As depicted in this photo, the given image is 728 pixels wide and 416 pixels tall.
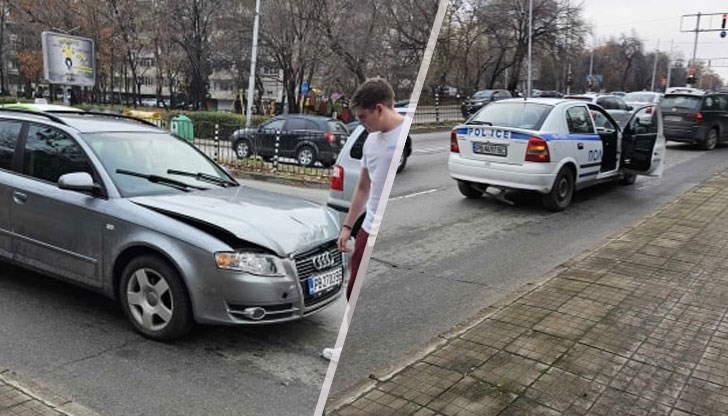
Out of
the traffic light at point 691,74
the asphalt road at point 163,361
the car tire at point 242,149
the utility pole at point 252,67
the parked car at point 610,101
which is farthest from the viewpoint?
the car tire at point 242,149

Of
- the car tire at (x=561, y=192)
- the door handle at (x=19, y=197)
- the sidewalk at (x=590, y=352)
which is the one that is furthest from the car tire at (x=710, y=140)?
the door handle at (x=19, y=197)

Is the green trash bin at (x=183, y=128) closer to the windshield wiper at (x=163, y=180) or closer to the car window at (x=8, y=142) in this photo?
the windshield wiper at (x=163, y=180)

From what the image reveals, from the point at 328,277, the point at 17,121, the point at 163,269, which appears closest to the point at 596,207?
the point at 328,277

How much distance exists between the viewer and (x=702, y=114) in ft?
9.27

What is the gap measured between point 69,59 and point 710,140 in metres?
23.0

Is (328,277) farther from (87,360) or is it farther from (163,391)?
(87,360)

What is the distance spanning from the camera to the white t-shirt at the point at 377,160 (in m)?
1.47

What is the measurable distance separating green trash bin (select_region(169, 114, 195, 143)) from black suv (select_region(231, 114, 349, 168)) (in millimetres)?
295

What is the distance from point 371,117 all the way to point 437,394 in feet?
5.46

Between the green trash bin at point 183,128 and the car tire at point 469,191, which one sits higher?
the green trash bin at point 183,128

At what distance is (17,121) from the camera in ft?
13.2

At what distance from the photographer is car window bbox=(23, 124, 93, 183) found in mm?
3660

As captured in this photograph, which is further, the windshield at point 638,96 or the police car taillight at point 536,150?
the police car taillight at point 536,150

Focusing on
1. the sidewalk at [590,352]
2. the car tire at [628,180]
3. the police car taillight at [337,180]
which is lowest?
the sidewalk at [590,352]
